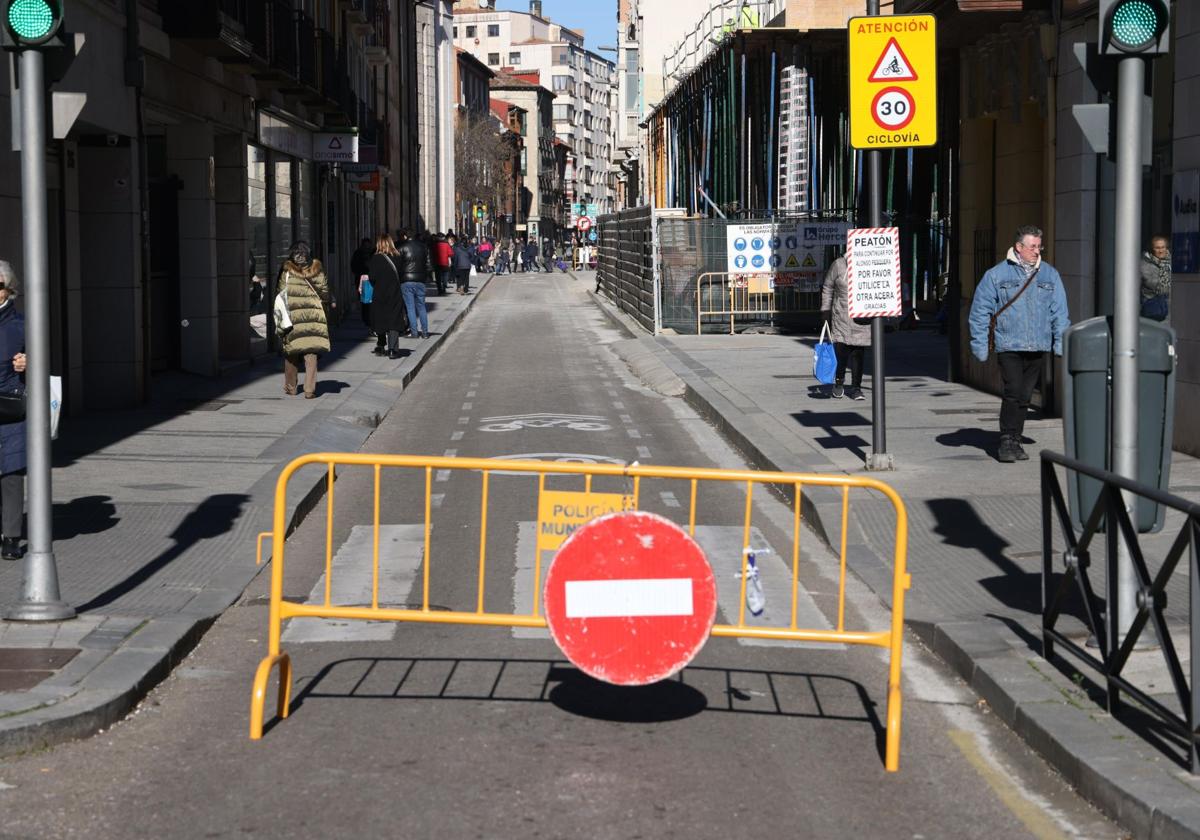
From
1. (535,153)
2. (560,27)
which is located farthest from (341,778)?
(560,27)

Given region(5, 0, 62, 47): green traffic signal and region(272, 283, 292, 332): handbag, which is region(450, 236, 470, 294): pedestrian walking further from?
region(5, 0, 62, 47): green traffic signal

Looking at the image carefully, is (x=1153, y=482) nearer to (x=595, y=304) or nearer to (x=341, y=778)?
(x=341, y=778)

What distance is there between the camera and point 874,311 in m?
12.7

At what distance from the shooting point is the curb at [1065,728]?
511 cm

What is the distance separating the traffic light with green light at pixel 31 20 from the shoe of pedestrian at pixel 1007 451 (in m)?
8.10

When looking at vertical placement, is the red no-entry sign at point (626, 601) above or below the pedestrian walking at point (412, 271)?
below

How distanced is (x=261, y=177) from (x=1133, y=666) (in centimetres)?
2186

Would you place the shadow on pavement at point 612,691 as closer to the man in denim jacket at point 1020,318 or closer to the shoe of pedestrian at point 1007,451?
the shoe of pedestrian at point 1007,451

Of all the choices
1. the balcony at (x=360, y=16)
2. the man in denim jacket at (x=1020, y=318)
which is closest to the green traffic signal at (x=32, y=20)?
the man in denim jacket at (x=1020, y=318)

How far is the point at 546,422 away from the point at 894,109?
6446 mm

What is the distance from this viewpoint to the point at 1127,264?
690 centimetres

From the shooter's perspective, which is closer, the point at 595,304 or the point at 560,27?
the point at 595,304

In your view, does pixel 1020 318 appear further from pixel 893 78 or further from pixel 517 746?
pixel 517 746

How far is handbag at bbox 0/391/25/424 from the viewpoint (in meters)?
9.11
